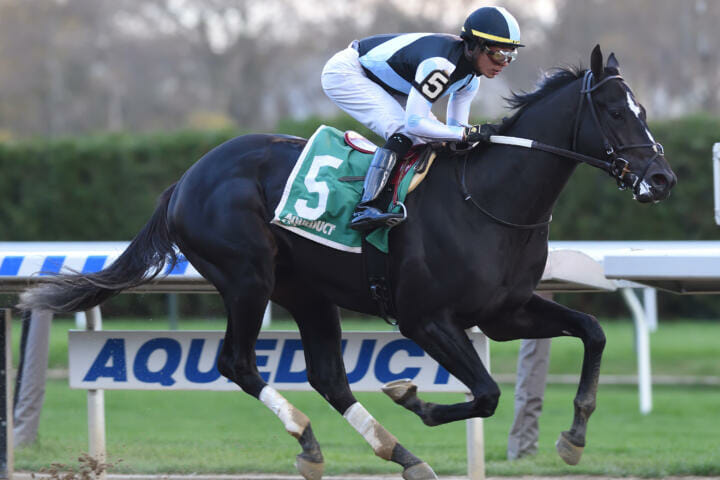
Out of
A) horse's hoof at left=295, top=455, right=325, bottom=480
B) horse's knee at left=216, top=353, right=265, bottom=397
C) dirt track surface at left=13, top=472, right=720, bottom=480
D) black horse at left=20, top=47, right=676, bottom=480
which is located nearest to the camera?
black horse at left=20, top=47, right=676, bottom=480

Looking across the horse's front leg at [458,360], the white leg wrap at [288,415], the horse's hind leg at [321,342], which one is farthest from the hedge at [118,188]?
the horse's front leg at [458,360]

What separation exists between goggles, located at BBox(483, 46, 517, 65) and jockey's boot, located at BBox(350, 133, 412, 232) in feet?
1.66

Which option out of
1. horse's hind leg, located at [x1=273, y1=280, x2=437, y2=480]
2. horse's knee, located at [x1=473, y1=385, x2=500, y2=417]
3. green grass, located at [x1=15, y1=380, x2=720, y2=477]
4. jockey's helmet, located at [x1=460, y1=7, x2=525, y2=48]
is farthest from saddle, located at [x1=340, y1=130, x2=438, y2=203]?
green grass, located at [x1=15, y1=380, x2=720, y2=477]

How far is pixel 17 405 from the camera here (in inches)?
255

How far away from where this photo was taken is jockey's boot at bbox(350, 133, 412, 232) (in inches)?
160

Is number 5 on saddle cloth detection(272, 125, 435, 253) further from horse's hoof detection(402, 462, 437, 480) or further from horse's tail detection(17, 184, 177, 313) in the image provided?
horse's hoof detection(402, 462, 437, 480)

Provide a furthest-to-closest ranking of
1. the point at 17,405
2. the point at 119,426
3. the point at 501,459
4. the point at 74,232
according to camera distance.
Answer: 1. the point at 74,232
2. the point at 119,426
3. the point at 17,405
4. the point at 501,459

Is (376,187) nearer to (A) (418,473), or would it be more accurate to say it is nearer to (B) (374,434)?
(B) (374,434)

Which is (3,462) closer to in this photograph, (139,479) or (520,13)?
(139,479)

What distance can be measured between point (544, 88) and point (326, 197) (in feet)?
3.28

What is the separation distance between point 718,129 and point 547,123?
962cm

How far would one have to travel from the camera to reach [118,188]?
A: 14.6 metres

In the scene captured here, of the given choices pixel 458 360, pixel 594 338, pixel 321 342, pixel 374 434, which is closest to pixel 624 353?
pixel 321 342

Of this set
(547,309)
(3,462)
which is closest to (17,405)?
(3,462)
